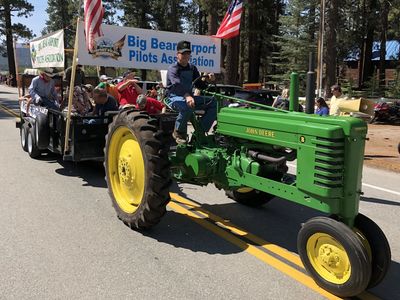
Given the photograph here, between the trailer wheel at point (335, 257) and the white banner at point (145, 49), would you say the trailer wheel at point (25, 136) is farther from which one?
the trailer wheel at point (335, 257)

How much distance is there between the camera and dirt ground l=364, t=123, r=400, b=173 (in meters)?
10.2

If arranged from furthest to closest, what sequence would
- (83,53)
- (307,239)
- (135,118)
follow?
(83,53) → (135,118) → (307,239)

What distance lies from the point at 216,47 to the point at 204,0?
8.41 m

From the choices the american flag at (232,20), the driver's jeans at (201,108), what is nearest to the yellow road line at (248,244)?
the driver's jeans at (201,108)

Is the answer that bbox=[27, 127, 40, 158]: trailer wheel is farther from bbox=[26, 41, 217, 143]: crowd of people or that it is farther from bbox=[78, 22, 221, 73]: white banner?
bbox=[78, 22, 221, 73]: white banner

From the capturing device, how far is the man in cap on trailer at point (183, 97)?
5.50 m

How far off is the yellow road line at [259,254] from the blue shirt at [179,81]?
1535 mm

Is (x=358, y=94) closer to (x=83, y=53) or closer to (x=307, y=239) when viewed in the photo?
(x=83, y=53)

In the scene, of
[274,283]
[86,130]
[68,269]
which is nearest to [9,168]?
[86,130]

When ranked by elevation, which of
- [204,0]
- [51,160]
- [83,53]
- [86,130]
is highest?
[204,0]

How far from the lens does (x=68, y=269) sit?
416 cm

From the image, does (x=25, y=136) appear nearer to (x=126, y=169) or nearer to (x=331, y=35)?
(x=126, y=169)

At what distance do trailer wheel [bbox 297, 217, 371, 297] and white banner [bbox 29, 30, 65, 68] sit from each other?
357 inches

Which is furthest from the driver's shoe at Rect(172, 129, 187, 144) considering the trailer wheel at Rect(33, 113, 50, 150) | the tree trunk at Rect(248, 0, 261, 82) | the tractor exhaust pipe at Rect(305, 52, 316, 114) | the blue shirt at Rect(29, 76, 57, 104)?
the tree trunk at Rect(248, 0, 261, 82)
